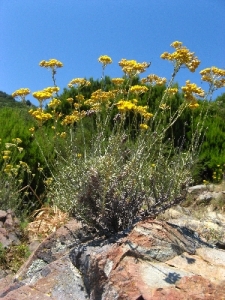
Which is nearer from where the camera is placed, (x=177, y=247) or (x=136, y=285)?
(x=136, y=285)

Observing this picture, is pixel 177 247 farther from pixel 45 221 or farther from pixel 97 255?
Result: pixel 45 221

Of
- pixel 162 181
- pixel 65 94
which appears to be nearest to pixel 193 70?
pixel 162 181

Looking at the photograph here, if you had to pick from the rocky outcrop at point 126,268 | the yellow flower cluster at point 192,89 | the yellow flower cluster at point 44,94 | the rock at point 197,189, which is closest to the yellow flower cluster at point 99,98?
the yellow flower cluster at point 44,94

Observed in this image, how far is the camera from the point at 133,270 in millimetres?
2709

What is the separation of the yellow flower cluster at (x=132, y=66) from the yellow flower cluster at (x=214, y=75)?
1.42ft

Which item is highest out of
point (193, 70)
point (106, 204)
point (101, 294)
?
point (193, 70)

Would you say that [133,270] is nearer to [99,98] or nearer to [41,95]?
[41,95]

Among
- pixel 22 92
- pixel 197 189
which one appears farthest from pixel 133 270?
pixel 197 189

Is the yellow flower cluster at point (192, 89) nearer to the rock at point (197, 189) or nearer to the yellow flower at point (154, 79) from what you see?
the yellow flower at point (154, 79)

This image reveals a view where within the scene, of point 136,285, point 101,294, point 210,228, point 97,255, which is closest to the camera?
point 136,285

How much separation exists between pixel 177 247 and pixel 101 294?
1.93ft

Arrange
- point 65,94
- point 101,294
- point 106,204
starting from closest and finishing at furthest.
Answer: point 101,294, point 106,204, point 65,94

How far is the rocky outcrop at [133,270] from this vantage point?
2.57 m

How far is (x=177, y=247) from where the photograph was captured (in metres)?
3.06
